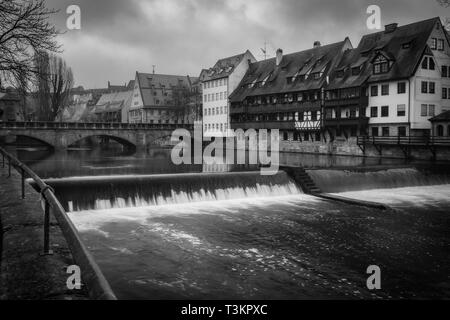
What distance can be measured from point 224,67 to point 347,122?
Answer: 105ft

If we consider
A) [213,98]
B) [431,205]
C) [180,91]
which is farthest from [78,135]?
[431,205]

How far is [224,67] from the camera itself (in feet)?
251

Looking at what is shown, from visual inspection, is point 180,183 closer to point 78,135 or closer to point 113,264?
point 113,264

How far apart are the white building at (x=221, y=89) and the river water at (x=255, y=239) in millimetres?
48890

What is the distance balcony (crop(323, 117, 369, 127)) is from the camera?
48.6 meters

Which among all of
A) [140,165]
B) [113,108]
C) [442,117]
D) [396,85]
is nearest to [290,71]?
[396,85]

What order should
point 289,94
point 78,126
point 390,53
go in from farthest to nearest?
point 78,126
point 289,94
point 390,53

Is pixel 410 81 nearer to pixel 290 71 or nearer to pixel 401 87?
pixel 401 87

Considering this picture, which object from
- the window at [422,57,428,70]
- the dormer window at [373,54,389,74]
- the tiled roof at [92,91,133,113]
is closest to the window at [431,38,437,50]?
the window at [422,57,428,70]

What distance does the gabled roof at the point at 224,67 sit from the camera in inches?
2906

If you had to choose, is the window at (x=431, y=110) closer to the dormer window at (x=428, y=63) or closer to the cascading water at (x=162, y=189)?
the dormer window at (x=428, y=63)

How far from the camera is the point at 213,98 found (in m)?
78.6

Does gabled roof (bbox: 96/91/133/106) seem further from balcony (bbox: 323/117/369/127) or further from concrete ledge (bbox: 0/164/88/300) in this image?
concrete ledge (bbox: 0/164/88/300)

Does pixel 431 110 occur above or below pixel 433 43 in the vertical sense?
below
